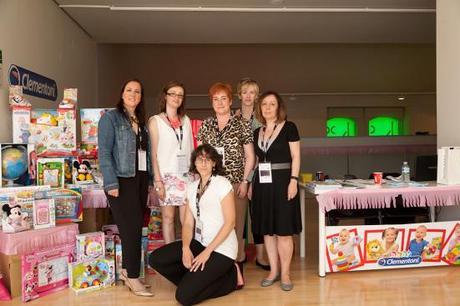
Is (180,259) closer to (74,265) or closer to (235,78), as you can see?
(74,265)

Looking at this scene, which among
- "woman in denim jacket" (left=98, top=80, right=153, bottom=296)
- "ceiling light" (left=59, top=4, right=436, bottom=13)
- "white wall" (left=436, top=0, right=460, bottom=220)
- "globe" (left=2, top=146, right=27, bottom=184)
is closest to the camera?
"woman in denim jacket" (left=98, top=80, right=153, bottom=296)

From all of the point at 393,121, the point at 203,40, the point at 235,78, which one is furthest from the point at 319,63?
the point at 203,40

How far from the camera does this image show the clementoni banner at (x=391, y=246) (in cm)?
311

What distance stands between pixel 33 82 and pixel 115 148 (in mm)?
1796

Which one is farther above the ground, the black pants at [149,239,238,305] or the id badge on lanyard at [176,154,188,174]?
the id badge on lanyard at [176,154,188,174]

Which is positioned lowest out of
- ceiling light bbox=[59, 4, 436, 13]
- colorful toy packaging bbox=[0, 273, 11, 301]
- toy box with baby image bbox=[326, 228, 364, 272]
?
colorful toy packaging bbox=[0, 273, 11, 301]

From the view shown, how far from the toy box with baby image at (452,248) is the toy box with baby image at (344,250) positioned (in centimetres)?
76

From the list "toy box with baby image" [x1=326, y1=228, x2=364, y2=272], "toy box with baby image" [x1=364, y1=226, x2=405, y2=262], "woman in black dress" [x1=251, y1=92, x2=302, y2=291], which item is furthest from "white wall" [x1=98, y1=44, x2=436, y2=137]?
"toy box with baby image" [x1=364, y1=226, x2=405, y2=262]

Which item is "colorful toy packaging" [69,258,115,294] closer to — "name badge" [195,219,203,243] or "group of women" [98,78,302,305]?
"group of women" [98,78,302,305]

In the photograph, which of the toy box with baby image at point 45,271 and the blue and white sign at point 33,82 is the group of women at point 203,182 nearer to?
the toy box with baby image at point 45,271

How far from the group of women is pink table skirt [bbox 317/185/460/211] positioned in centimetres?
42

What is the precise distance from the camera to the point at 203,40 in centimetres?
605

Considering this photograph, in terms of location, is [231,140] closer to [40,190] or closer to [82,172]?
[82,172]

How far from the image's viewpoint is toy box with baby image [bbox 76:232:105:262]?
9.53 feet
